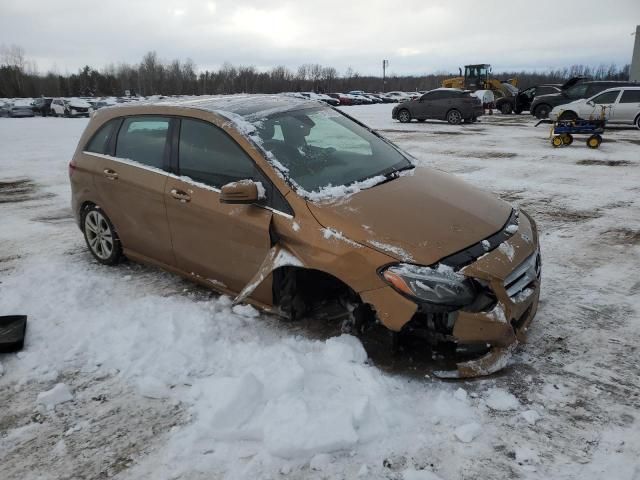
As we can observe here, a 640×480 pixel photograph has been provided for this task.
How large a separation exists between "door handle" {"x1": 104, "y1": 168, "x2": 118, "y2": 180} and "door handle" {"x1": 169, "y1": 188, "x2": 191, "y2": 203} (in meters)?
0.89

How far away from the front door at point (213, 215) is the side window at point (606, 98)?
59.2 feet

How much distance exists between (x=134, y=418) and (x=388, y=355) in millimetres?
1602

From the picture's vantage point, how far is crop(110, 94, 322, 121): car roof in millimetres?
4043

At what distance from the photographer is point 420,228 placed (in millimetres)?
3172

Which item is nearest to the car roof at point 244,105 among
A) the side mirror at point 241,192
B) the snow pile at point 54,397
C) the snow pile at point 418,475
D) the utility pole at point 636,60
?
the side mirror at point 241,192

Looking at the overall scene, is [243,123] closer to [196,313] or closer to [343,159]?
[343,159]

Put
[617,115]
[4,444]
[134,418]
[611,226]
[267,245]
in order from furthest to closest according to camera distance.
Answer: [617,115], [611,226], [267,245], [134,418], [4,444]

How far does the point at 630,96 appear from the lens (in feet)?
57.1

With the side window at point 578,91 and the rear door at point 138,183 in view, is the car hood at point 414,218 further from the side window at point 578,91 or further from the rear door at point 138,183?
the side window at point 578,91

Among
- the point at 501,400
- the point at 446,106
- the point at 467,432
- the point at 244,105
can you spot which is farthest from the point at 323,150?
the point at 446,106

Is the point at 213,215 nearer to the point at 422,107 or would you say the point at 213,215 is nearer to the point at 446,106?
the point at 446,106

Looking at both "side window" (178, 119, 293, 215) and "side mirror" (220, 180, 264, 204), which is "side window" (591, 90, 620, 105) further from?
"side mirror" (220, 180, 264, 204)

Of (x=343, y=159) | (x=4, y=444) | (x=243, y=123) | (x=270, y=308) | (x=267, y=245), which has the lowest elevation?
(x=4, y=444)

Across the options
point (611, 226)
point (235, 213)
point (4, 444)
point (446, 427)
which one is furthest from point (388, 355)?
point (611, 226)
